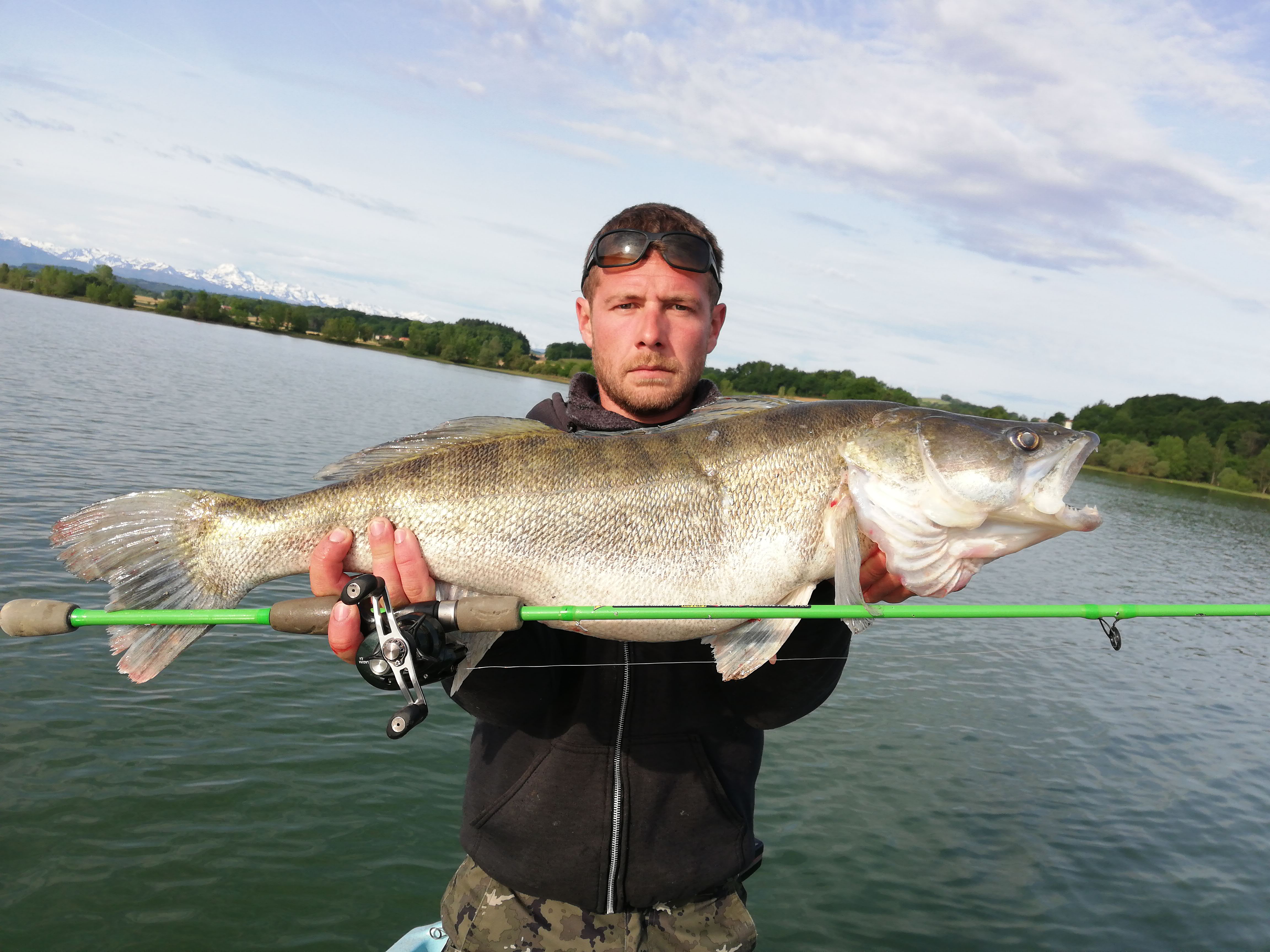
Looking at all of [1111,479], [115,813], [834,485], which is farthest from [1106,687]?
[1111,479]

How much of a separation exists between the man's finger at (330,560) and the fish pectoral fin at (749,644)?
1319 mm

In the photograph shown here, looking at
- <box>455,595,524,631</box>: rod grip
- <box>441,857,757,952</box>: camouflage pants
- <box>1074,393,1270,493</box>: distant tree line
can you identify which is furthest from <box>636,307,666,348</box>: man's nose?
<box>1074,393,1270,493</box>: distant tree line

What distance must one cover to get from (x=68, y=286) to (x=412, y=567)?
127 meters

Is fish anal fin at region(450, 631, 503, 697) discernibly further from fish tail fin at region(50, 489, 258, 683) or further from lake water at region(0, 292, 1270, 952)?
lake water at region(0, 292, 1270, 952)

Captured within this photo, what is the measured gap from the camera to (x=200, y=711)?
24.7 ft

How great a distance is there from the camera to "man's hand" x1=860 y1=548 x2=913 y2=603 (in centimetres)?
298

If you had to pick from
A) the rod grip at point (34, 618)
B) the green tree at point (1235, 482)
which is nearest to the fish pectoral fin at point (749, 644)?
the rod grip at point (34, 618)

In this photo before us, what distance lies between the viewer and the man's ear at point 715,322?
11.8ft

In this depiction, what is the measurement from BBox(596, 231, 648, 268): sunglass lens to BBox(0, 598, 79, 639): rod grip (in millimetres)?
2397

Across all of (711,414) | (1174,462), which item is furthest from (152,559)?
(1174,462)

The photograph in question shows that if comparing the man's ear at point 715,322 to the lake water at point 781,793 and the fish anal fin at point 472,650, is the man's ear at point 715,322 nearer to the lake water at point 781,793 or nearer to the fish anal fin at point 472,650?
the fish anal fin at point 472,650

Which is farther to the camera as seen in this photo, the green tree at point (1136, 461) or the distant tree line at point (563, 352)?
the distant tree line at point (563, 352)

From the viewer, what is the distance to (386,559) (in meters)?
2.74

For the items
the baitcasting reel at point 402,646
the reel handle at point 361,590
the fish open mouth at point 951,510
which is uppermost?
the fish open mouth at point 951,510
